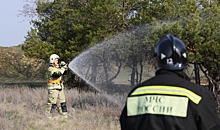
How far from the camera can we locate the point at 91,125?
7.75 metres

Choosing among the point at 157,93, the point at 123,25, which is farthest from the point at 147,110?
the point at 123,25

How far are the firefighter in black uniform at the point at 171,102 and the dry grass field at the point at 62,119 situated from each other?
5125mm

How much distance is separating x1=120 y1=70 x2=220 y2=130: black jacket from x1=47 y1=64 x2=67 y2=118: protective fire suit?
6326mm

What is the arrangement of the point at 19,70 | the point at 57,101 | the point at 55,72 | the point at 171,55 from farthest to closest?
the point at 19,70 → the point at 57,101 → the point at 55,72 → the point at 171,55

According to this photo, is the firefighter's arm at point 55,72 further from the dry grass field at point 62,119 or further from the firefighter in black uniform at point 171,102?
the firefighter in black uniform at point 171,102

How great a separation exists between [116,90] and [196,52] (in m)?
3.21

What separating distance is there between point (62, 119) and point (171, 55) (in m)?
6.63

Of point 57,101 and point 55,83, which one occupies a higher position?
point 55,83

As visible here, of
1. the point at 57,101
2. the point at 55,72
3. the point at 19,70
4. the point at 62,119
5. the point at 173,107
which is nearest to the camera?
the point at 173,107

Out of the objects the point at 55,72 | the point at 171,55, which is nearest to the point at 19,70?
the point at 55,72

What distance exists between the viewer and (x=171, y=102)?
2.26m

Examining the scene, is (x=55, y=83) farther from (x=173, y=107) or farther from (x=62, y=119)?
(x=173, y=107)

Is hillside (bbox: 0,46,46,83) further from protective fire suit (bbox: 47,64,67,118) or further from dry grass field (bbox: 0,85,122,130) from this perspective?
protective fire suit (bbox: 47,64,67,118)

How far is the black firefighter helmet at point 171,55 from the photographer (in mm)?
2369
